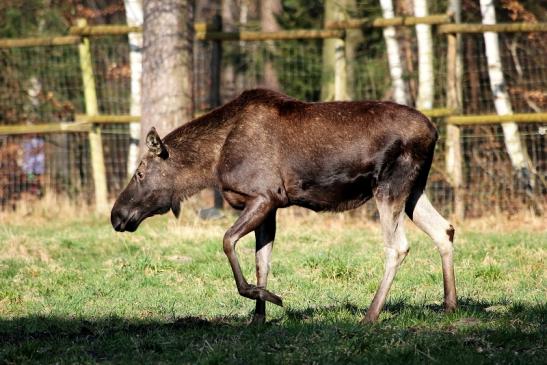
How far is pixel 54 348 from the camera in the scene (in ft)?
21.9

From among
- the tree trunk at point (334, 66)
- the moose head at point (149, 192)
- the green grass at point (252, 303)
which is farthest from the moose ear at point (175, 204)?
the tree trunk at point (334, 66)

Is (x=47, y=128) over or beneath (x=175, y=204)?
over

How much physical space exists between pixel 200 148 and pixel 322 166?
115 cm

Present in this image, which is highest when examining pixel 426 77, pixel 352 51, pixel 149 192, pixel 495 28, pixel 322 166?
pixel 495 28

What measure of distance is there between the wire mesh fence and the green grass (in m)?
2.34

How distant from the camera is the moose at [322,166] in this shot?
295 inches

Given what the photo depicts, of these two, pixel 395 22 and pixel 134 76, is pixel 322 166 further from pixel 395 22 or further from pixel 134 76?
pixel 134 76

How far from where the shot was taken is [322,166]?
25.0ft

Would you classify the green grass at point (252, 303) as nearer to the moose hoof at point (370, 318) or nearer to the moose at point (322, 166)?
the moose hoof at point (370, 318)

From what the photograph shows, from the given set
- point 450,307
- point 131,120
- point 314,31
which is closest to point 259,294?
point 450,307

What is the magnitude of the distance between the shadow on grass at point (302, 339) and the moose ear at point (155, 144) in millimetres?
1474

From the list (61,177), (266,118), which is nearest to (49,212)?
(61,177)

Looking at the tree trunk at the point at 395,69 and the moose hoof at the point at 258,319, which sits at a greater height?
the tree trunk at the point at 395,69

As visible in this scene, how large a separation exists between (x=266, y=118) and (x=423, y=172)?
128 centimetres
